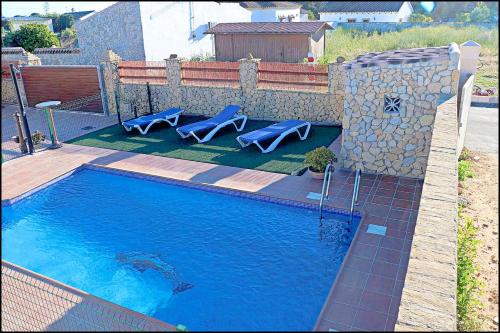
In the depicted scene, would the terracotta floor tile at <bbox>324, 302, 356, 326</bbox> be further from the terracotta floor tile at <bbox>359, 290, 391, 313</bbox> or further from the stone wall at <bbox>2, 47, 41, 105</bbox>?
the stone wall at <bbox>2, 47, 41, 105</bbox>

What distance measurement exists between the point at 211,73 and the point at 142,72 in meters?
3.20

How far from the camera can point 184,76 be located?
17.0 m

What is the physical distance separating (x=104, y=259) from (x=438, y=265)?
19.1 feet

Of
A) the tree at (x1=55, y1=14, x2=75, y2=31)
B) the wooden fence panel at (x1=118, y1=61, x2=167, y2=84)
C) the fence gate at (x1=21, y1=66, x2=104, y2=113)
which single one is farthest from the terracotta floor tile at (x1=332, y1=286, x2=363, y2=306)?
the tree at (x1=55, y1=14, x2=75, y2=31)

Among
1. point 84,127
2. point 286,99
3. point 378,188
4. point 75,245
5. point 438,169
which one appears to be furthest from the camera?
point 84,127

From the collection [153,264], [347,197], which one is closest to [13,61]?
[153,264]

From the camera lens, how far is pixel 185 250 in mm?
7918

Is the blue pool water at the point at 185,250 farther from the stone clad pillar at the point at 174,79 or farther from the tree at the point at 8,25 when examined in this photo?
the tree at the point at 8,25

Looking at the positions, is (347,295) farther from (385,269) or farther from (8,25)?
(8,25)

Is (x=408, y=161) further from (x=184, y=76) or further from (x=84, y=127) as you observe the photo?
(x=84, y=127)

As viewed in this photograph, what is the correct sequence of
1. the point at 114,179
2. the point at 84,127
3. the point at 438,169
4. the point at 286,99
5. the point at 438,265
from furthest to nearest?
the point at 84,127 < the point at 286,99 < the point at 114,179 < the point at 438,169 < the point at 438,265

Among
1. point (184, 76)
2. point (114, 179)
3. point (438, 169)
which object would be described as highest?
point (184, 76)

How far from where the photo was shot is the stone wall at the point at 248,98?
1466 centimetres

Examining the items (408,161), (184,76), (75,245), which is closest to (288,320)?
(75,245)
